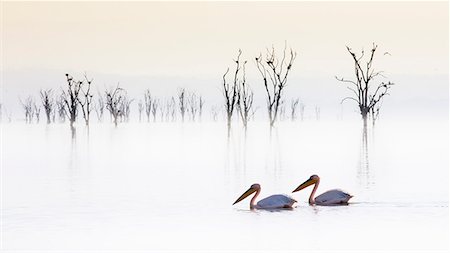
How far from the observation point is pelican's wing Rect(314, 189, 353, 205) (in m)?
9.34

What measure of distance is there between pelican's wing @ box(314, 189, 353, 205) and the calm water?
0.11 m

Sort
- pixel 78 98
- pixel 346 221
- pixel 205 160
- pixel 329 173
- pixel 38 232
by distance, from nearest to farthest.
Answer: pixel 38 232 < pixel 346 221 < pixel 329 173 < pixel 205 160 < pixel 78 98

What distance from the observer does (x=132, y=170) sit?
14391 mm

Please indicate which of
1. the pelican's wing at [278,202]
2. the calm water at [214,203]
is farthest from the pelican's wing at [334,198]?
the pelican's wing at [278,202]

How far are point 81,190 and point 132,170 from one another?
10.2 feet

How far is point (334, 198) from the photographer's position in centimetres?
934

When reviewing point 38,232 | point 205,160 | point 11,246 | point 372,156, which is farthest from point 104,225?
point 372,156

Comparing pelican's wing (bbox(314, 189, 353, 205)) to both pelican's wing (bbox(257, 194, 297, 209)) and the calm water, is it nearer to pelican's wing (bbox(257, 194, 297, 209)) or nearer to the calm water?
the calm water

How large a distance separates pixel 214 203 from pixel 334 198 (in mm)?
1159

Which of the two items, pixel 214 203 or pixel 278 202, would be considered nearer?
pixel 278 202

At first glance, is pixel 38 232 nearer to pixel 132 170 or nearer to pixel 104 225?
pixel 104 225

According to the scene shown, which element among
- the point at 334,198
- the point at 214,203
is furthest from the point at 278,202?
the point at 214,203

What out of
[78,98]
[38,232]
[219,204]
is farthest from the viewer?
[78,98]

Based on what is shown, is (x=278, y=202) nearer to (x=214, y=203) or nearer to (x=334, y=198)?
(x=334, y=198)
